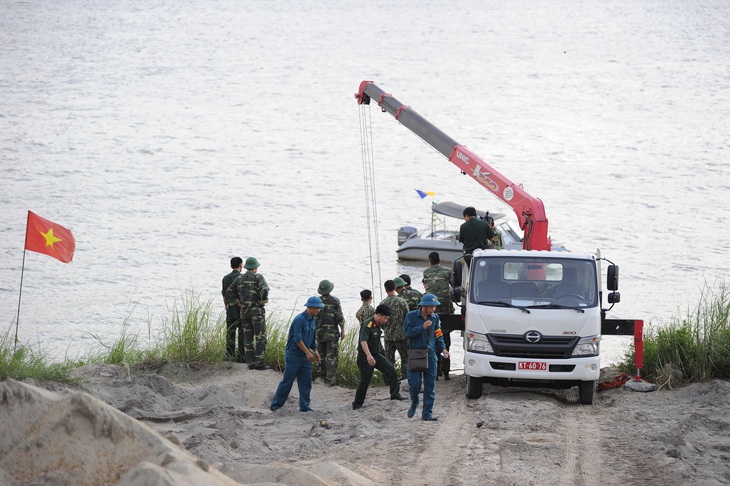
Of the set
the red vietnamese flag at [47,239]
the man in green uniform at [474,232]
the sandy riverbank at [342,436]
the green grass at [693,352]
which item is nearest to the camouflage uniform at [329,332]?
the sandy riverbank at [342,436]

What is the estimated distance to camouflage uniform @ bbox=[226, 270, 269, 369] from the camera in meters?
17.0

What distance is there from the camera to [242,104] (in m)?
63.9

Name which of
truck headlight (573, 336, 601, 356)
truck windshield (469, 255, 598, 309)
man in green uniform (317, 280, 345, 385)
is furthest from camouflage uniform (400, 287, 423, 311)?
truck headlight (573, 336, 601, 356)

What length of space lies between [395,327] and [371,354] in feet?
5.44

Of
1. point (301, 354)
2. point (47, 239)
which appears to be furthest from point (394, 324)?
point (47, 239)

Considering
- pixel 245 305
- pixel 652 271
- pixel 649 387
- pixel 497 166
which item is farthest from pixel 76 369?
pixel 497 166

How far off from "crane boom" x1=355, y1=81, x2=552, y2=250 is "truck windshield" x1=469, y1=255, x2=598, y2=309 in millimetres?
2686

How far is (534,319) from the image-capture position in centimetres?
1477

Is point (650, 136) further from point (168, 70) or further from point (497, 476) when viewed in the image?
point (497, 476)

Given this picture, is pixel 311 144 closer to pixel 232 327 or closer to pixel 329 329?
pixel 232 327

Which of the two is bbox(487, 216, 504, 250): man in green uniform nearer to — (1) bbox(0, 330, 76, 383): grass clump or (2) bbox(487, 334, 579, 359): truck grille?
(2) bbox(487, 334, 579, 359): truck grille

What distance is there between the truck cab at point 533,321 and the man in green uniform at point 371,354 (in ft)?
3.75

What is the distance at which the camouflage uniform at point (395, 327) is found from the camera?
15961 mm

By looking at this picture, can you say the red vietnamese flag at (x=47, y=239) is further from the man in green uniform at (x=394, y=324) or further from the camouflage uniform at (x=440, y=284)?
the camouflage uniform at (x=440, y=284)
